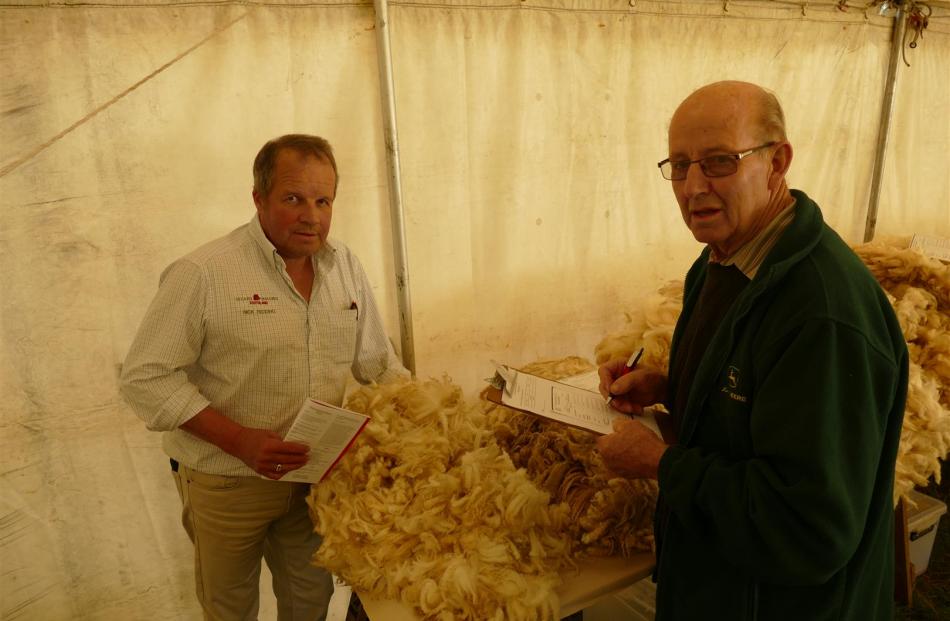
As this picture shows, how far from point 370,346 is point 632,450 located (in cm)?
111

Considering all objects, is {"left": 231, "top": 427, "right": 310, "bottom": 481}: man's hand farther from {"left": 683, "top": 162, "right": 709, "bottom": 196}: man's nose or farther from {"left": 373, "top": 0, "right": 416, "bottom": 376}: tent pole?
{"left": 683, "top": 162, "right": 709, "bottom": 196}: man's nose

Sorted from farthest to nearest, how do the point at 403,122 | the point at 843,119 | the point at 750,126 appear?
the point at 843,119 < the point at 403,122 < the point at 750,126

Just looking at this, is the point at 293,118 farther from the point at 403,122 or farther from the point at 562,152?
Answer: the point at 562,152

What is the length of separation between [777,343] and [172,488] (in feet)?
7.83

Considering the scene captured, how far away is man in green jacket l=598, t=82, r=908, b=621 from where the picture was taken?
1.07m

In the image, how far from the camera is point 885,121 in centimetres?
371

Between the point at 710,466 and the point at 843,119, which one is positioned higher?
the point at 843,119

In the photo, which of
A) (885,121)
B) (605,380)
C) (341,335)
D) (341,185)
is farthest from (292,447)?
(885,121)

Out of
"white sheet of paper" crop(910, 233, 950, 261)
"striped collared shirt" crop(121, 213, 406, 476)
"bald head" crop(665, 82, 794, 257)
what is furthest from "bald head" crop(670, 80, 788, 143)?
"white sheet of paper" crop(910, 233, 950, 261)

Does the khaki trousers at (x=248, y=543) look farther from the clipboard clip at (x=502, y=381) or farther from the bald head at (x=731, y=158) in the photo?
the bald head at (x=731, y=158)

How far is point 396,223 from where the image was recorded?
Answer: 2.44 metres

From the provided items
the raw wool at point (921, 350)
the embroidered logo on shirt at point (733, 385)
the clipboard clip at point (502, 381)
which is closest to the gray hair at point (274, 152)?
the clipboard clip at point (502, 381)

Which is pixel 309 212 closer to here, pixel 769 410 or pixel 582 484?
pixel 582 484

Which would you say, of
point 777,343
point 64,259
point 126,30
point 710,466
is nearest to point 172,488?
point 64,259
